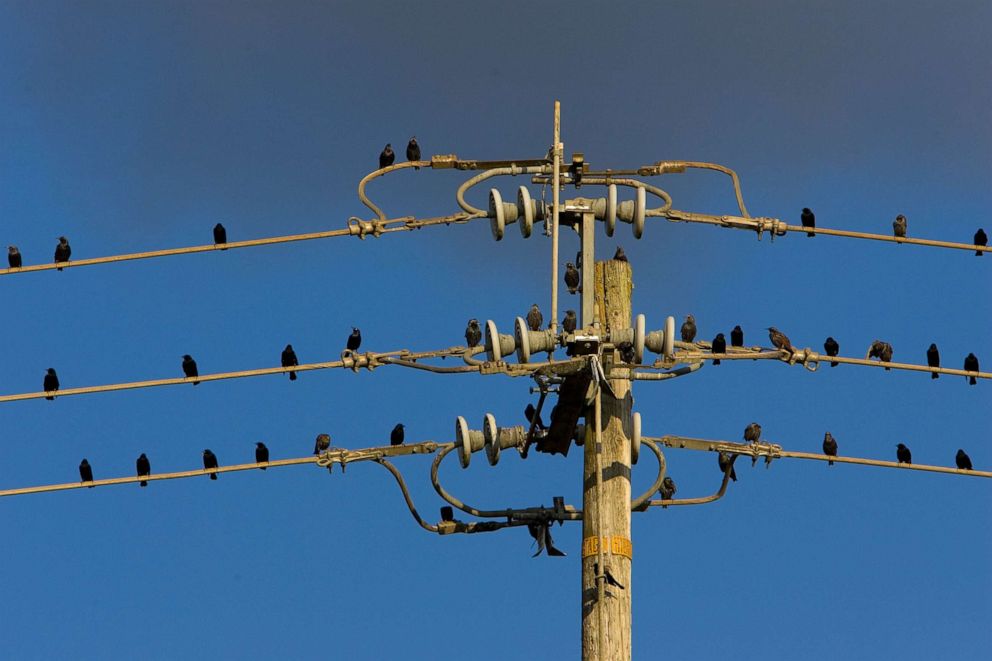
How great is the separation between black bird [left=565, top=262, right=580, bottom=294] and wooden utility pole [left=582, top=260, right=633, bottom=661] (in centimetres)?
155

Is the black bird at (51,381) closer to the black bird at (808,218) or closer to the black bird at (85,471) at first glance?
the black bird at (85,471)

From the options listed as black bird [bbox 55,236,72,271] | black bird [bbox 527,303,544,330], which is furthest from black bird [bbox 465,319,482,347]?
black bird [bbox 55,236,72,271]

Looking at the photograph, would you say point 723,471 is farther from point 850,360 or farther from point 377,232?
point 377,232

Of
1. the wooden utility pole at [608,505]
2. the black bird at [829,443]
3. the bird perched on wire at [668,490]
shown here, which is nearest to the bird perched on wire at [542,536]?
the wooden utility pole at [608,505]

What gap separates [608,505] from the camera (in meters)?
20.1

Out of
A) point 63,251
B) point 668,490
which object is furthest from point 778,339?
point 63,251

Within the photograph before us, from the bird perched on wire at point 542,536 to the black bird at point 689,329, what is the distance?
535 inches

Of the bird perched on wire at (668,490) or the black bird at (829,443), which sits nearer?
the bird perched on wire at (668,490)

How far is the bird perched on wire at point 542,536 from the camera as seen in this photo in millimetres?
21641

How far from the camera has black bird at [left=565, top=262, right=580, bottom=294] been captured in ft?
74.4

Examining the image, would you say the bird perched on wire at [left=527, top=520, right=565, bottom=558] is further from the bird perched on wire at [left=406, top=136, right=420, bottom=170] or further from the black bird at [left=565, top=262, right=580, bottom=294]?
the bird perched on wire at [left=406, top=136, right=420, bottom=170]

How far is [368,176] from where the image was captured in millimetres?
24562

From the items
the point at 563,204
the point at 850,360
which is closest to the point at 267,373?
the point at 563,204

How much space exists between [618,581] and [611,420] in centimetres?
169
